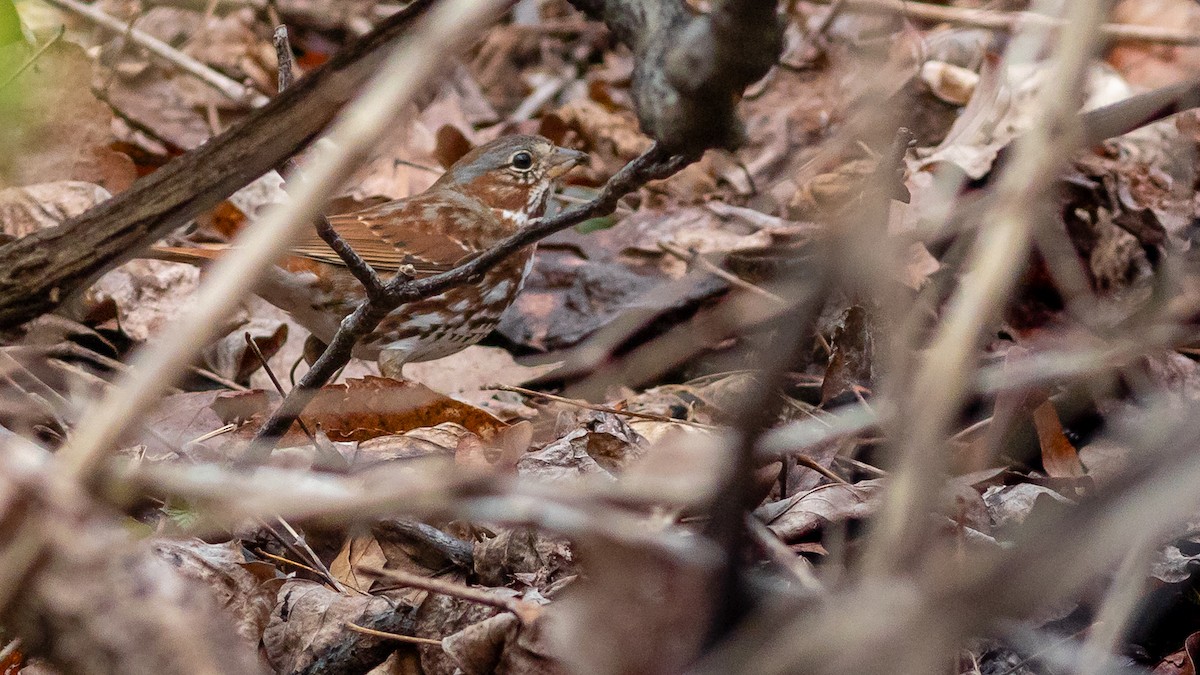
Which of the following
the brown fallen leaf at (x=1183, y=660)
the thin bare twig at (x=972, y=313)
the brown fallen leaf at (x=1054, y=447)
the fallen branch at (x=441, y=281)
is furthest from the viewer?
the brown fallen leaf at (x=1054, y=447)

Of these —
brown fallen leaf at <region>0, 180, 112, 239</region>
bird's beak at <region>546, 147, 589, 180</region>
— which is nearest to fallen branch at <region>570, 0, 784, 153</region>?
brown fallen leaf at <region>0, 180, 112, 239</region>

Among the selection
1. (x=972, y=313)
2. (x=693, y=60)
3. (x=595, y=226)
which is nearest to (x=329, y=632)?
(x=693, y=60)

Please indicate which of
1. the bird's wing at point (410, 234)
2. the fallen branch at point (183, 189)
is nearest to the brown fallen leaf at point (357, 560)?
the fallen branch at point (183, 189)

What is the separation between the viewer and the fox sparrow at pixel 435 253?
180 inches

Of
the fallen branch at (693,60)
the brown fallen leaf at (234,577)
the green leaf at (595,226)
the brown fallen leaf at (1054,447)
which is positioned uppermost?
the fallen branch at (693,60)

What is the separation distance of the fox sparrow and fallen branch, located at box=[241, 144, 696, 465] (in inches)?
44.8

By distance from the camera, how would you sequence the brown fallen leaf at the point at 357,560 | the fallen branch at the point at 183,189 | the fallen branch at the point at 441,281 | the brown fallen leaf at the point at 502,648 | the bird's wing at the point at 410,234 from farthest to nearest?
the bird's wing at the point at 410,234 < the brown fallen leaf at the point at 357,560 < the brown fallen leaf at the point at 502,648 < the fallen branch at the point at 441,281 < the fallen branch at the point at 183,189

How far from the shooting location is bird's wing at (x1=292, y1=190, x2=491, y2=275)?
4.98m

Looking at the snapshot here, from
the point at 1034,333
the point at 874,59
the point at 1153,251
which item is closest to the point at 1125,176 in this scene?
the point at 1153,251

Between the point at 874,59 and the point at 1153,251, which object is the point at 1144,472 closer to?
the point at 874,59

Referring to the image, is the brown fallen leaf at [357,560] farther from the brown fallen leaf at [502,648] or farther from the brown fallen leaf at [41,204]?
the brown fallen leaf at [41,204]

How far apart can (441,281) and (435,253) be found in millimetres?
2510

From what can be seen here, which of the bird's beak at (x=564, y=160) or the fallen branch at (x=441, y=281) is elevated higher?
the fallen branch at (x=441, y=281)

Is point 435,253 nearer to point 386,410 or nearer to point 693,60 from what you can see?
point 386,410
